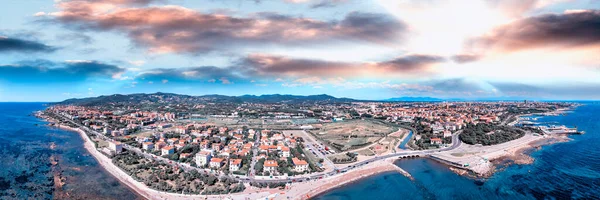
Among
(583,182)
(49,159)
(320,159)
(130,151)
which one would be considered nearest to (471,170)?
(583,182)

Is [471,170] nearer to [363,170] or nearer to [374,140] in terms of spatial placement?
[363,170]

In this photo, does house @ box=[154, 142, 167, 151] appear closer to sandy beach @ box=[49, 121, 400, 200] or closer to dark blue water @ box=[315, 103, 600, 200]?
sandy beach @ box=[49, 121, 400, 200]

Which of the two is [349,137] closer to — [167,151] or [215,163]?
[215,163]

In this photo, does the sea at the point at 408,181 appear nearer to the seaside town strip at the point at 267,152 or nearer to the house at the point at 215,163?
the seaside town strip at the point at 267,152

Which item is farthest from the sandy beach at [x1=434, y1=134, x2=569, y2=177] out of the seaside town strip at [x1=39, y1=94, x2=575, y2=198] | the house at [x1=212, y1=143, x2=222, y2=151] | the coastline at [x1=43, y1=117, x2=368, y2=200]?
the house at [x1=212, y1=143, x2=222, y2=151]

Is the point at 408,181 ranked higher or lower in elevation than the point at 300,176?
lower

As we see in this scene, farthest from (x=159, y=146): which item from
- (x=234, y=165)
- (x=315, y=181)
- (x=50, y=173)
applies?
(x=315, y=181)
